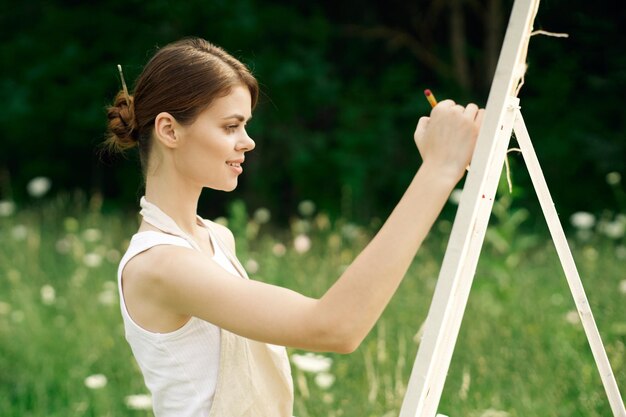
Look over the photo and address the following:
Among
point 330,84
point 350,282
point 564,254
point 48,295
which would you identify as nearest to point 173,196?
point 350,282

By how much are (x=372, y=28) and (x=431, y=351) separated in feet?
22.7

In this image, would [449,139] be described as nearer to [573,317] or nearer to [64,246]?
[573,317]

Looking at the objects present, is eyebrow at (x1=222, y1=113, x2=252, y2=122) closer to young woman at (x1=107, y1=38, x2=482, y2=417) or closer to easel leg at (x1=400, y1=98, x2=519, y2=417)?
young woman at (x1=107, y1=38, x2=482, y2=417)

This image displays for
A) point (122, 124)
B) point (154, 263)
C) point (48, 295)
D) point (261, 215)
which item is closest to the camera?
point (154, 263)

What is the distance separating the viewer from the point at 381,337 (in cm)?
294

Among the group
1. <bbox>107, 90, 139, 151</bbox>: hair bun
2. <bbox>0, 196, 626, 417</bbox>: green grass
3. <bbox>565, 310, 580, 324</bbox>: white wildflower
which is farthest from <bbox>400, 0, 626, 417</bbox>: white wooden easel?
<bbox>565, 310, 580, 324</bbox>: white wildflower

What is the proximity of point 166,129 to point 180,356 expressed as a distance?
Answer: 0.43 meters

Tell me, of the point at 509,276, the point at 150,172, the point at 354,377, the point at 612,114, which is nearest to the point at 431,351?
the point at 150,172

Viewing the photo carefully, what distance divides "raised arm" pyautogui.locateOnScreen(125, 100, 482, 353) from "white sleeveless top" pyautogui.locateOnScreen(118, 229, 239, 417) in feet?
0.34

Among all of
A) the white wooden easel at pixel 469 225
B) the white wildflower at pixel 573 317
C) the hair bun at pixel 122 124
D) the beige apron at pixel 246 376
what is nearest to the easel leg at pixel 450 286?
the white wooden easel at pixel 469 225

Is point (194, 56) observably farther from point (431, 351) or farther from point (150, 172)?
point (431, 351)

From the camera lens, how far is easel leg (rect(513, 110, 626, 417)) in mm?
1562

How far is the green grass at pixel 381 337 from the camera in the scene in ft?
8.75

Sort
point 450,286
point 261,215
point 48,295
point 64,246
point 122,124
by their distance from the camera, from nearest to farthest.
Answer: point 450,286 < point 122,124 < point 48,295 < point 261,215 < point 64,246
